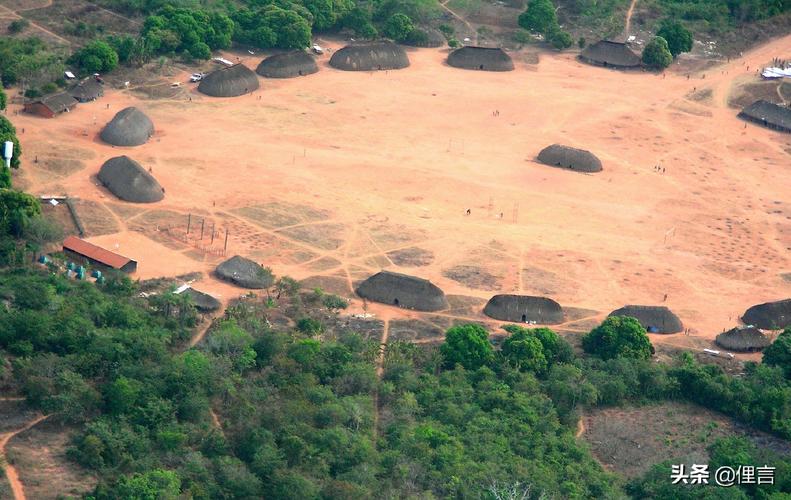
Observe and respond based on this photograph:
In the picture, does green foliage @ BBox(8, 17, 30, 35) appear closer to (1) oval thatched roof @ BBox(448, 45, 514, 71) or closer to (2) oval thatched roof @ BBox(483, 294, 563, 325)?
(1) oval thatched roof @ BBox(448, 45, 514, 71)

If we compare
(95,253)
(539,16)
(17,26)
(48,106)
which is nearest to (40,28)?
(17,26)

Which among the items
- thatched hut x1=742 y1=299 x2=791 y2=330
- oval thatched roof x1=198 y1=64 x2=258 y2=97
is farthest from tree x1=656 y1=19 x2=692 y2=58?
thatched hut x1=742 y1=299 x2=791 y2=330

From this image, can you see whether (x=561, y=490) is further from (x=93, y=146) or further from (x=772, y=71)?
(x=772, y=71)

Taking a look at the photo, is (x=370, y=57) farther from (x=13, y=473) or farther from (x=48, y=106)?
(x=13, y=473)

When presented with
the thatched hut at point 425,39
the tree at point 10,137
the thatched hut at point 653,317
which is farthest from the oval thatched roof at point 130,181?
the thatched hut at point 425,39

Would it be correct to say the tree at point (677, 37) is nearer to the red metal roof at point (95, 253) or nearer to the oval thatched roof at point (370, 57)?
the oval thatched roof at point (370, 57)

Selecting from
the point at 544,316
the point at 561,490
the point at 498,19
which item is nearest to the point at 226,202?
the point at 544,316
